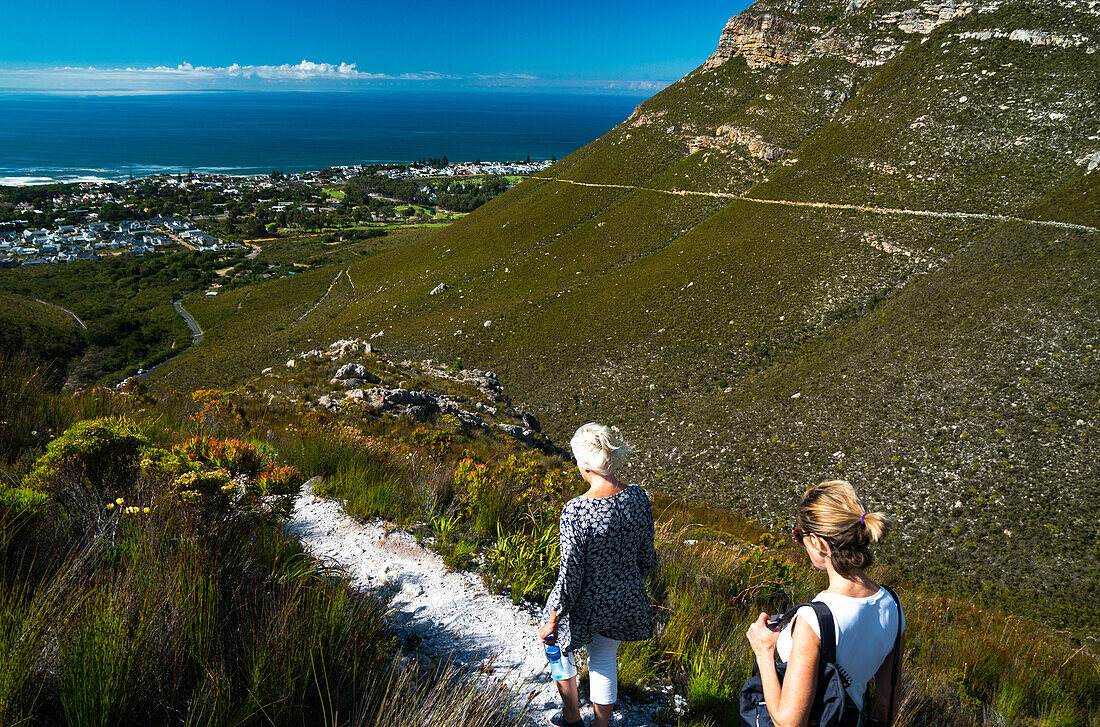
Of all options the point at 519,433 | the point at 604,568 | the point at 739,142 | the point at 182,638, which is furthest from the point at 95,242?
the point at 604,568

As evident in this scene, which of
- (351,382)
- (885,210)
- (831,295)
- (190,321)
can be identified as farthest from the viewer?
(190,321)

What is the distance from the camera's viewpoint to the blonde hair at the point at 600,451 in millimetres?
2766

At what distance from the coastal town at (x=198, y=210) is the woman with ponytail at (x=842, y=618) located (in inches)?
4127

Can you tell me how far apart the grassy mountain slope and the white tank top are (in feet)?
40.8

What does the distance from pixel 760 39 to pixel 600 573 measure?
6548 centimetres

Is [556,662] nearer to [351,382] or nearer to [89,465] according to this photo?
[89,465]

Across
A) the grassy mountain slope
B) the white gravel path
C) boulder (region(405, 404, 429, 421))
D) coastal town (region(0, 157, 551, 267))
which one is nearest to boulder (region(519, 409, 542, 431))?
the grassy mountain slope

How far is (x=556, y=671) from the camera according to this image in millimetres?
2773

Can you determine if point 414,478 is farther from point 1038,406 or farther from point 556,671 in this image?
point 1038,406

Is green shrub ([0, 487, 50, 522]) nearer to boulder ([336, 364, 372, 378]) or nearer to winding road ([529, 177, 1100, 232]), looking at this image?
boulder ([336, 364, 372, 378])

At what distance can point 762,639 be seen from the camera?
2289 millimetres

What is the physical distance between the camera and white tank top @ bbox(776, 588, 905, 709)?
202 centimetres

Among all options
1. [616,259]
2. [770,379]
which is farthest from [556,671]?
[616,259]

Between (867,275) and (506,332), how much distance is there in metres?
20.1
